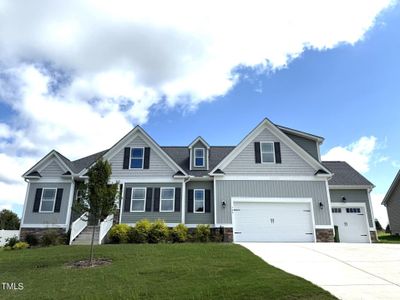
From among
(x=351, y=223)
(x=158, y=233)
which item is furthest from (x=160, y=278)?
(x=351, y=223)

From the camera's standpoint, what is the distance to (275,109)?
64.3ft

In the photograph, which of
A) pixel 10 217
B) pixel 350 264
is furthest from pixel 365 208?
pixel 10 217

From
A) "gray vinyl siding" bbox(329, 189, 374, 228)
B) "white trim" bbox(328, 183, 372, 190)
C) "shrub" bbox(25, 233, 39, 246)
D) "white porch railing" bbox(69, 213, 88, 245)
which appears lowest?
"shrub" bbox(25, 233, 39, 246)

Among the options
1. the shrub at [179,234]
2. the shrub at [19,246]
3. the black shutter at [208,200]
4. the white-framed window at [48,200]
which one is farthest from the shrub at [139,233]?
the white-framed window at [48,200]

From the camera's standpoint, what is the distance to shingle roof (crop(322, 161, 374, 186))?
2079cm

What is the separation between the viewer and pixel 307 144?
2039 centimetres

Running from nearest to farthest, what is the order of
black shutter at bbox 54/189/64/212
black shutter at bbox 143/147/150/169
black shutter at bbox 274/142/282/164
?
black shutter at bbox 274/142/282/164
black shutter at bbox 54/189/64/212
black shutter at bbox 143/147/150/169

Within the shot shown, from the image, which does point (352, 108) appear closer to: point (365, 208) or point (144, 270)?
point (365, 208)

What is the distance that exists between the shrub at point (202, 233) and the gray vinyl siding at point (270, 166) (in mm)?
3617

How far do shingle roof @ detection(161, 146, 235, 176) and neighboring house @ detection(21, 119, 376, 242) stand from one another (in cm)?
25

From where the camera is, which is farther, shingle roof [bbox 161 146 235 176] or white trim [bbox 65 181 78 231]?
shingle roof [bbox 161 146 235 176]

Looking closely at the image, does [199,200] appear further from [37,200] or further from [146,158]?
[37,200]

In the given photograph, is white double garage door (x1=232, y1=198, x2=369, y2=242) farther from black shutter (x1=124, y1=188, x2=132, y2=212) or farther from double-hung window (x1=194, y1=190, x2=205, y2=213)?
black shutter (x1=124, y1=188, x2=132, y2=212)

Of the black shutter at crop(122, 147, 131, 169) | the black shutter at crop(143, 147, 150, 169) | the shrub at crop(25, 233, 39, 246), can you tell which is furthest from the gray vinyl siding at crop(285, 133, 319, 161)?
the shrub at crop(25, 233, 39, 246)
